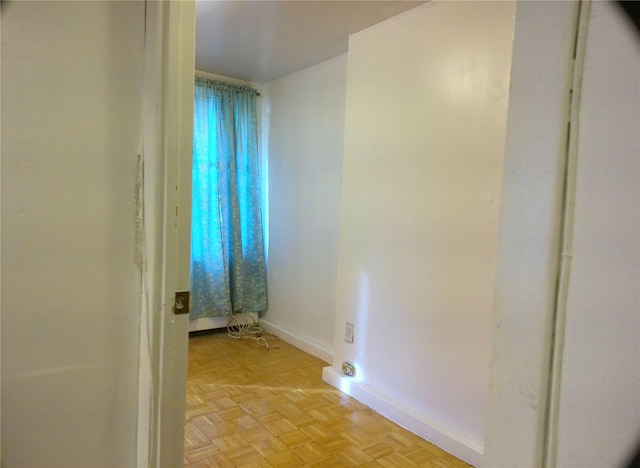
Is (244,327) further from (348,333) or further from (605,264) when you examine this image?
(605,264)

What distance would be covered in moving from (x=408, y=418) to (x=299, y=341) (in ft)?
4.44

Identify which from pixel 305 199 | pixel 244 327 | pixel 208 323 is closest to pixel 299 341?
pixel 244 327

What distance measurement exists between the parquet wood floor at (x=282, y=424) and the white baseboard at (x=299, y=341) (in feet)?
0.35

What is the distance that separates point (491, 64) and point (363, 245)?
1.18 m

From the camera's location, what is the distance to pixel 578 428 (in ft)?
1.57

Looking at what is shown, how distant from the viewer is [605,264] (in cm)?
46

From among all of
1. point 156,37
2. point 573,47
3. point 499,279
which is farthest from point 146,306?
point 573,47

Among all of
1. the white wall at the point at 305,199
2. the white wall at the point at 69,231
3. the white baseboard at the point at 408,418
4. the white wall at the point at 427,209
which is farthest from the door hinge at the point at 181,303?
the white wall at the point at 305,199

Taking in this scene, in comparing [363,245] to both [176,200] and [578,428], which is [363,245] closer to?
[176,200]

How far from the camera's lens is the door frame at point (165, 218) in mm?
1015

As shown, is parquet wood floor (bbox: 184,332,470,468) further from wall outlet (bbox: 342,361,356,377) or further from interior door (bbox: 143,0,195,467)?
interior door (bbox: 143,0,195,467)

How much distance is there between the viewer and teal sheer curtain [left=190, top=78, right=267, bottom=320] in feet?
Result: 11.7

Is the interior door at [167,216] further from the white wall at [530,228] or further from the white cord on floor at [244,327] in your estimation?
the white cord on floor at [244,327]

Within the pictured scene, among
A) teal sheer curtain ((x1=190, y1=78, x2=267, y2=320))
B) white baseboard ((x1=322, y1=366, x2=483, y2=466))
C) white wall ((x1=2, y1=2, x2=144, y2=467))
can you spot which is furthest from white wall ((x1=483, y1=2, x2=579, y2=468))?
teal sheer curtain ((x1=190, y1=78, x2=267, y2=320))
